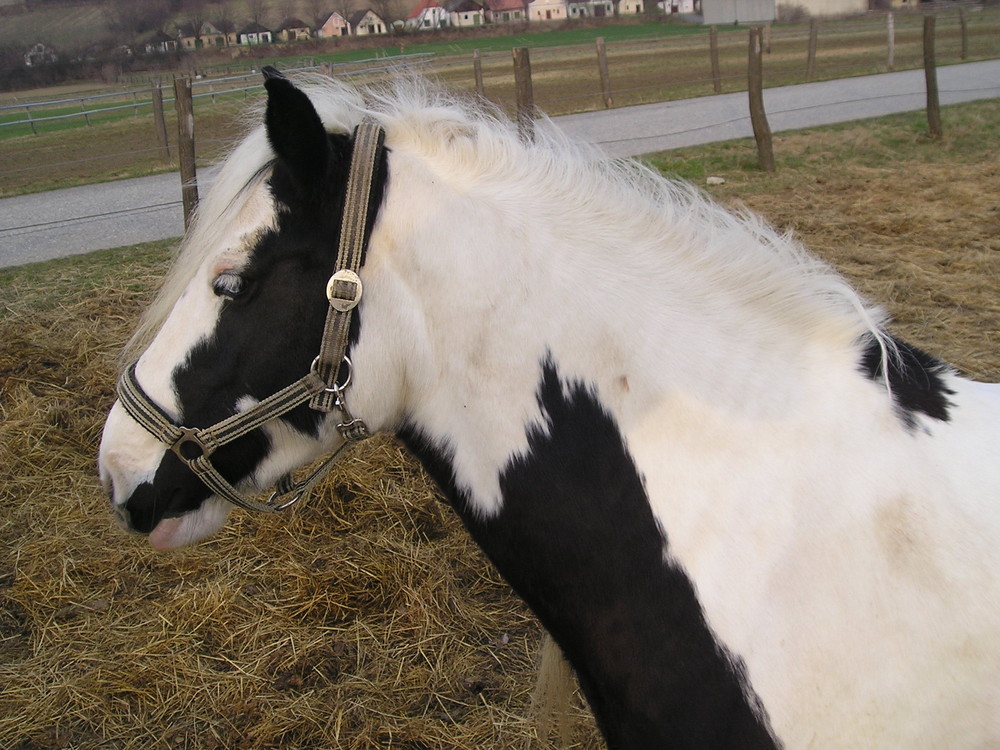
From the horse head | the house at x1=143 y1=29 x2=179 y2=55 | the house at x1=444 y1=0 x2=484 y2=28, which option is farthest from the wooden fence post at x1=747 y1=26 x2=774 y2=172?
the house at x1=444 y1=0 x2=484 y2=28

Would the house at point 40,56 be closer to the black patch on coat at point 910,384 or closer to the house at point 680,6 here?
the black patch on coat at point 910,384

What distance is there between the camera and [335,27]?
38906mm

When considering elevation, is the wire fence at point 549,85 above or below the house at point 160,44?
below

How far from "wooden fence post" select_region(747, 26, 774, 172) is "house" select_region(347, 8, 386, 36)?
29.8 meters

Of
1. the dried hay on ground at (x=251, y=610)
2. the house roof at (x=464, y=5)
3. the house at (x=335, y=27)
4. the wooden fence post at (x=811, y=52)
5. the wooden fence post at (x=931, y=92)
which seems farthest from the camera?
the house roof at (x=464, y=5)

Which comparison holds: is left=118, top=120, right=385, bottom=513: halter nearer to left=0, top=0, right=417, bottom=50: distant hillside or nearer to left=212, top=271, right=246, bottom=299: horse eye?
left=212, top=271, right=246, bottom=299: horse eye

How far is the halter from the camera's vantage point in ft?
4.75

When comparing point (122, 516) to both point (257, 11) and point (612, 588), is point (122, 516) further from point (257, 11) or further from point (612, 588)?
point (257, 11)

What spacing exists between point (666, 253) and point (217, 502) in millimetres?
1089

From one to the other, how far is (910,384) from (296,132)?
50.1 inches

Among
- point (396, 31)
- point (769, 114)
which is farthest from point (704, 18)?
point (769, 114)

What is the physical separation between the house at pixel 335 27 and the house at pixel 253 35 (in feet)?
16.2

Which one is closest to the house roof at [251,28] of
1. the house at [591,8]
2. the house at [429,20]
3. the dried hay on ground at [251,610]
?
the house at [429,20]

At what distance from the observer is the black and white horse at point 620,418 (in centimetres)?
135
